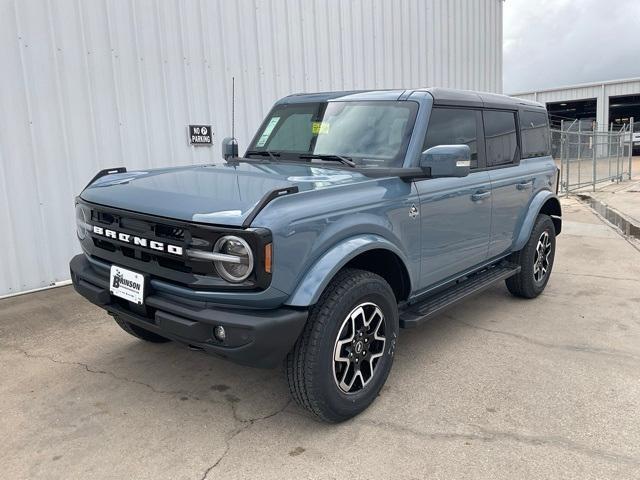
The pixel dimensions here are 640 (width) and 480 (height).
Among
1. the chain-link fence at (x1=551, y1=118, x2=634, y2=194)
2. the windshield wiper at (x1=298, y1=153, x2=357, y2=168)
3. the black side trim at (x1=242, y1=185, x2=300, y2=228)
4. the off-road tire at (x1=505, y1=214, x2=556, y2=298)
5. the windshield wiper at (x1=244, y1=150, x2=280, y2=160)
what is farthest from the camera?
the chain-link fence at (x1=551, y1=118, x2=634, y2=194)

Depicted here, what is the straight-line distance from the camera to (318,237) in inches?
106

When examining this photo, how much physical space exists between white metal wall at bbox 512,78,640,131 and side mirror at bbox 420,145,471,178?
3589cm

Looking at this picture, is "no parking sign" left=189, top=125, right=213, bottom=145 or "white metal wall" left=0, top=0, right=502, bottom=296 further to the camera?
"no parking sign" left=189, top=125, right=213, bottom=145

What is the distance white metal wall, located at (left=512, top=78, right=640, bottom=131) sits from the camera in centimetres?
3484

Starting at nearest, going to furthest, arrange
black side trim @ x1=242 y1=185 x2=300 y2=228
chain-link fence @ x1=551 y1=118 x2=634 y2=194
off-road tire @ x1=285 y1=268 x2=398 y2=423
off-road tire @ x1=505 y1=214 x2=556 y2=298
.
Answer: black side trim @ x1=242 y1=185 x2=300 y2=228 → off-road tire @ x1=285 y1=268 x2=398 y2=423 → off-road tire @ x1=505 y1=214 x2=556 y2=298 → chain-link fence @ x1=551 y1=118 x2=634 y2=194

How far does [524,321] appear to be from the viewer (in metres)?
4.60

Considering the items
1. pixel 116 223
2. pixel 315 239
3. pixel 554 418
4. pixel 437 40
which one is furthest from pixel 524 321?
pixel 437 40

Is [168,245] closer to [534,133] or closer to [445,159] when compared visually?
[445,159]

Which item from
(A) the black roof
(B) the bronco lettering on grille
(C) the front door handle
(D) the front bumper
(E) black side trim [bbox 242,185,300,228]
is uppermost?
(A) the black roof

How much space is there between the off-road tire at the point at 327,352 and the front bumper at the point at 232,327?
158mm

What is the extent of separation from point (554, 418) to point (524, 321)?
171 centimetres

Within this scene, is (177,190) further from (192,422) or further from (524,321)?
(524,321)

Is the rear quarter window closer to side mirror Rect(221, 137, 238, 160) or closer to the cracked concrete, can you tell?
the cracked concrete

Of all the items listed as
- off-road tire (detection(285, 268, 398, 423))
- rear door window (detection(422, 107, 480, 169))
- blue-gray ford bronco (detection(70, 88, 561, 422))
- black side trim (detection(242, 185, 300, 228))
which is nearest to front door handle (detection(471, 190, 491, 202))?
blue-gray ford bronco (detection(70, 88, 561, 422))
